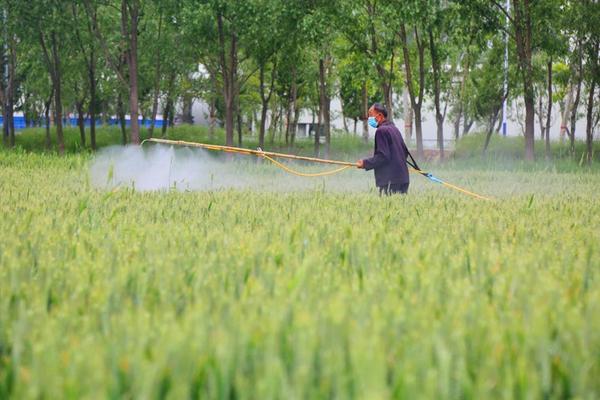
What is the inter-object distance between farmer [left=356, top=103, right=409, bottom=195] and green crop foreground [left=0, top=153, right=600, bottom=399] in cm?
798

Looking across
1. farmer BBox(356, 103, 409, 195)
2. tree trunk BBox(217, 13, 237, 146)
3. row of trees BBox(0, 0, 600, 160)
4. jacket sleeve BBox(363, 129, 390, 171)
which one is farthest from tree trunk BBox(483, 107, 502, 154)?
jacket sleeve BBox(363, 129, 390, 171)

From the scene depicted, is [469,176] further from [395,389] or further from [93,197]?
[395,389]

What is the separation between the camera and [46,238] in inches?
254

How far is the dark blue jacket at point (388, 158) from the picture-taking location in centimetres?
1552

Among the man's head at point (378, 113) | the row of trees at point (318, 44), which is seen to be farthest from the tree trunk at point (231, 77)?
the man's head at point (378, 113)

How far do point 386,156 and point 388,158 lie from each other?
0.22ft

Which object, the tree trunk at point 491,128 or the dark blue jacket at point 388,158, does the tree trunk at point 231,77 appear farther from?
the dark blue jacket at point 388,158

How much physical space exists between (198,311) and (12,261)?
182 centimetres

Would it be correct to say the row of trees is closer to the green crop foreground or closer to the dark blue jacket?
the dark blue jacket

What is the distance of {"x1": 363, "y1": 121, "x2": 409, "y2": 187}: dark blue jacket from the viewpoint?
15.5m

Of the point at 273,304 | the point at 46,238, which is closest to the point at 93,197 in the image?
the point at 46,238

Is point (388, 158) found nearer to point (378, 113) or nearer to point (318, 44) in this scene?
point (378, 113)

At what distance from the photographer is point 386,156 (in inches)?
612

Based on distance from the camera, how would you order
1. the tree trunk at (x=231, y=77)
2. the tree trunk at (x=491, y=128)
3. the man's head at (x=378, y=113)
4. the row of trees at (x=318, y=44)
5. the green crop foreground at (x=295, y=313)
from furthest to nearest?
1. the tree trunk at (x=491, y=128)
2. the tree trunk at (x=231, y=77)
3. the row of trees at (x=318, y=44)
4. the man's head at (x=378, y=113)
5. the green crop foreground at (x=295, y=313)
